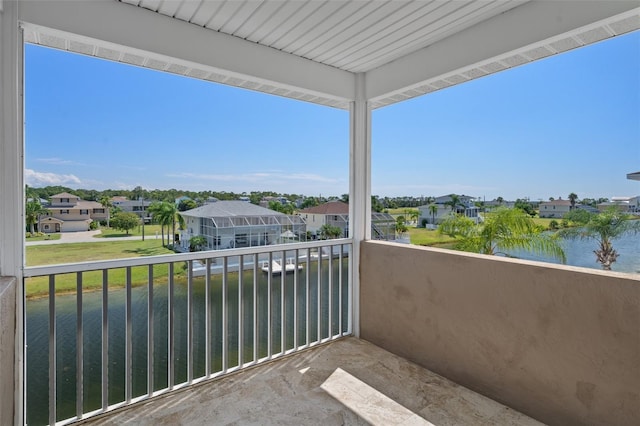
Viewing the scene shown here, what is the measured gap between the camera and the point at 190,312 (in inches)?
97.3

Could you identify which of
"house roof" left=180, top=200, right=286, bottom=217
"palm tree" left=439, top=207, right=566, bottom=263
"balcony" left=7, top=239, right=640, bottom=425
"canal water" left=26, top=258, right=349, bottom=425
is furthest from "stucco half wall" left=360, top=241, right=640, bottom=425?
"house roof" left=180, top=200, right=286, bottom=217

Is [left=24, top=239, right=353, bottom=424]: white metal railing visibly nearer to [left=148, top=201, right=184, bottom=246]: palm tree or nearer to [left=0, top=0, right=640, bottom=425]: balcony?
[left=0, top=0, right=640, bottom=425]: balcony

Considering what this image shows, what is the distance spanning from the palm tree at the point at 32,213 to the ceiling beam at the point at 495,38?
8.46ft

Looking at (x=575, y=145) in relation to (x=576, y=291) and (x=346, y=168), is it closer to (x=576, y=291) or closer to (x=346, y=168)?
(x=576, y=291)

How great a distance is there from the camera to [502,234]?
7.85 feet

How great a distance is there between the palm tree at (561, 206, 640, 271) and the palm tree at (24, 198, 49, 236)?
123 inches

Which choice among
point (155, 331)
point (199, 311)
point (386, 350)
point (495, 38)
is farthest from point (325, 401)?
point (495, 38)

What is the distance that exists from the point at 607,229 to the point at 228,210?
7.85 ft

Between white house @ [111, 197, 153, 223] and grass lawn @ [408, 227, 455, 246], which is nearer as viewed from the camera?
white house @ [111, 197, 153, 223]

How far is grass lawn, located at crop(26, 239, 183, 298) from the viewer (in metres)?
1.95

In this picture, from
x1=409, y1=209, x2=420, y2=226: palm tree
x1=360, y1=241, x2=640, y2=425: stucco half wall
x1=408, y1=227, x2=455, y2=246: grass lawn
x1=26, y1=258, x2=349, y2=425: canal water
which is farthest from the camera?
x1=409, y1=209, x2=420, y2=226: palm tree

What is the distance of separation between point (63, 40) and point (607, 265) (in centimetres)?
333

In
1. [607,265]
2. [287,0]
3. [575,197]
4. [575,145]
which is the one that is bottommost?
[607,265]

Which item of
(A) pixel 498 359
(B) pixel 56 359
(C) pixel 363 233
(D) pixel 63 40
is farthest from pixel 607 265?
(D) pixel 63 40
